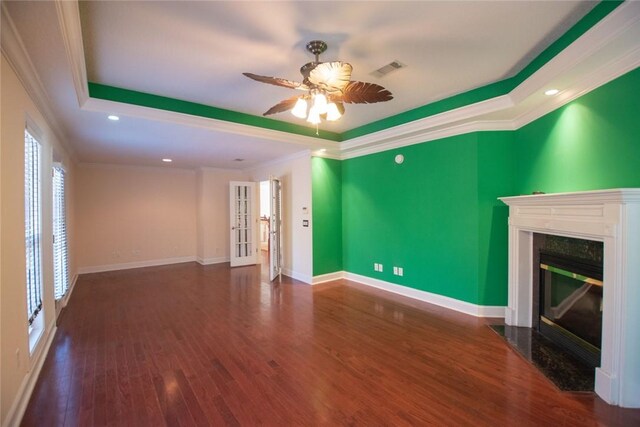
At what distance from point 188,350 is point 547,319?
3751 mm

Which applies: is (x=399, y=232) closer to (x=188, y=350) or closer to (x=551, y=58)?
(x=551, y=58)

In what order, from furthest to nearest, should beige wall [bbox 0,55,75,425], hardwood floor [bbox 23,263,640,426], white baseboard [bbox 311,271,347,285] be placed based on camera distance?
white baseboard [bbox 311,271,347,285], hardwood floor [bbox 23,263,640,426], beige wall [bbox 0,55,75,425]

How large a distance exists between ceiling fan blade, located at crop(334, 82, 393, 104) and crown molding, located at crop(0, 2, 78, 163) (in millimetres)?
2130

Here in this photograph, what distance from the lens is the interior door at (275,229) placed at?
223 inches

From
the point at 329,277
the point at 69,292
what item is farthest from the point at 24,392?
the point at 329,277

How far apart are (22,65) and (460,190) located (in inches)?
174

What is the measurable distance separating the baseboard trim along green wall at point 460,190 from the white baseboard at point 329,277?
20mm

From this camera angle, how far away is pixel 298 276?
5.69 meters

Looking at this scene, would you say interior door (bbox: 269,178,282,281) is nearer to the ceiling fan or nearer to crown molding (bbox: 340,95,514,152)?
crown molding (bbox: 340,95,514,152)

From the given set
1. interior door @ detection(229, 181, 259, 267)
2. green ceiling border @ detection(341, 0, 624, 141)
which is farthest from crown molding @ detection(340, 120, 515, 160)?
interior door @ detection(229, 181, 259, 267)

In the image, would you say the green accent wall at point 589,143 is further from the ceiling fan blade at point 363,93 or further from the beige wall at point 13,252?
the beige wall at point 13,252

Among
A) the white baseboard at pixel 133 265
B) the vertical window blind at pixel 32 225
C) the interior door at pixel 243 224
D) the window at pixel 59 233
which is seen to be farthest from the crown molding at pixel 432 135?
the white baseboard at pixel 133 265

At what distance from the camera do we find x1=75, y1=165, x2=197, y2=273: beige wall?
638 cm

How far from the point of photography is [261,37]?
2.34m
